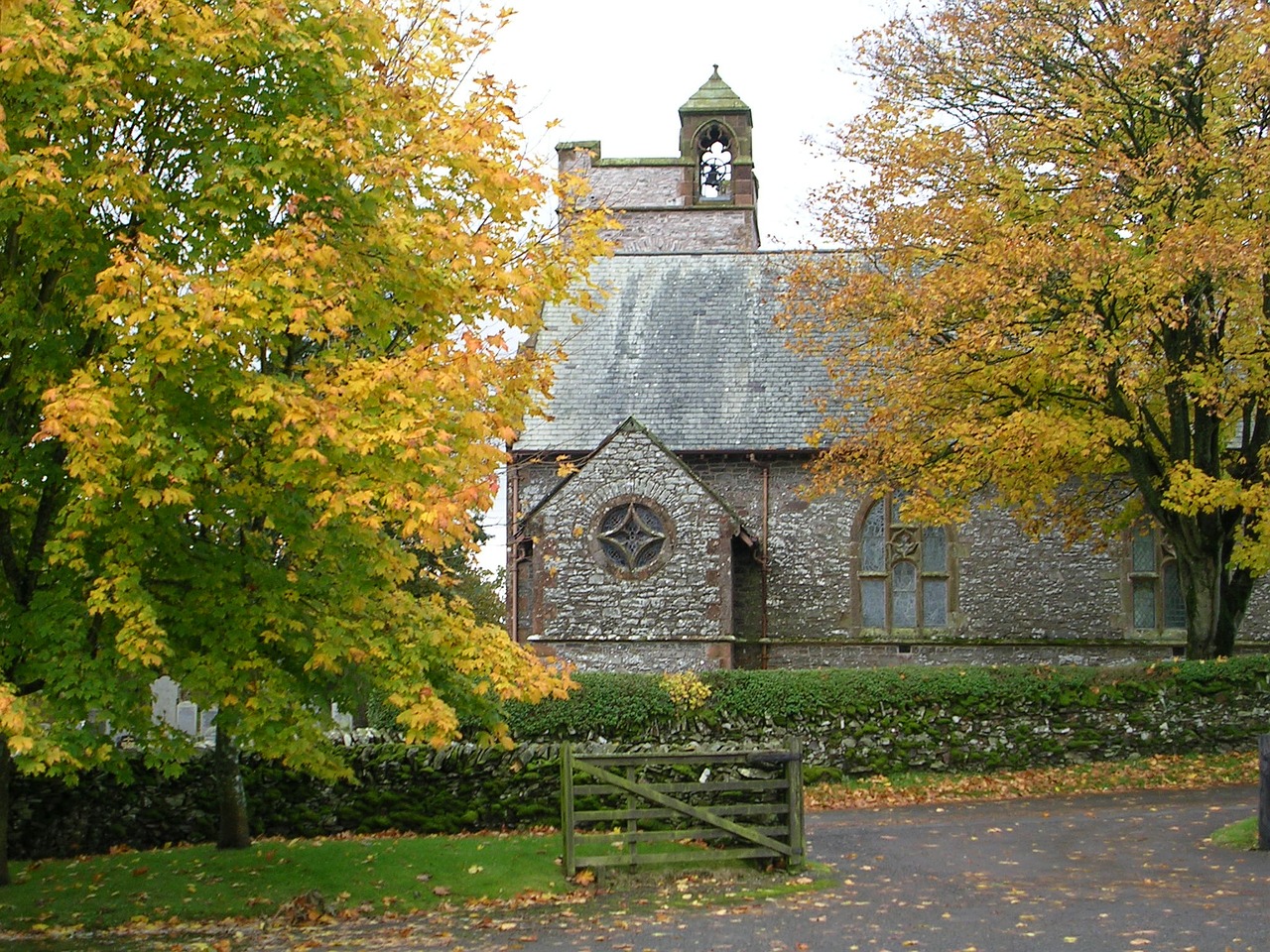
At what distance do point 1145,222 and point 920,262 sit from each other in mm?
3543

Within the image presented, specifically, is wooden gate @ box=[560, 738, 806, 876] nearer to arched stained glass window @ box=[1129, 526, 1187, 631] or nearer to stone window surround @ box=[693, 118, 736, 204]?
arched stained glass window @ box=[1129, 526, 1187, 631]

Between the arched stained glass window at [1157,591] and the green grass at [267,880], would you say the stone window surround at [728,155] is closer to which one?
the arched stained glass window at [1157,591]

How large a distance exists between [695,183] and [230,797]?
2892 cm

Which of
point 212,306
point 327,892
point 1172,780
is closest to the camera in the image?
point 212,306

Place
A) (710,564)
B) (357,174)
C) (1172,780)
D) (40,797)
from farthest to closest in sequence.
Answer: (710,564)
(1172,780)
(40,797)
(357,174)

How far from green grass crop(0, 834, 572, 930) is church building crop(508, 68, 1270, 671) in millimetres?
10009

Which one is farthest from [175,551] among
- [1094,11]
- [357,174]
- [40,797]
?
[1094,11]

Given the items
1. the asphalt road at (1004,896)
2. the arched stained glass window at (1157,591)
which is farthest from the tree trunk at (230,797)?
the arched stained glass window at (1157,591)

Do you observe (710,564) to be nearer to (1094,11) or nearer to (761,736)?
(761,736)

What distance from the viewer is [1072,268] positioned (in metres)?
19.3

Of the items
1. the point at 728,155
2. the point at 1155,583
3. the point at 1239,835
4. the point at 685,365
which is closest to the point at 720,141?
the point at 728,155

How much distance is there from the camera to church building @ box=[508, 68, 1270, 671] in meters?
25.6

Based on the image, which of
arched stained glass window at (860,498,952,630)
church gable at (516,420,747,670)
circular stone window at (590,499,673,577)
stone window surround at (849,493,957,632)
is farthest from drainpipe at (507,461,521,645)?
arched stained glass window at (860,498,952,630)

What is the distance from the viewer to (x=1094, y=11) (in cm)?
2088
